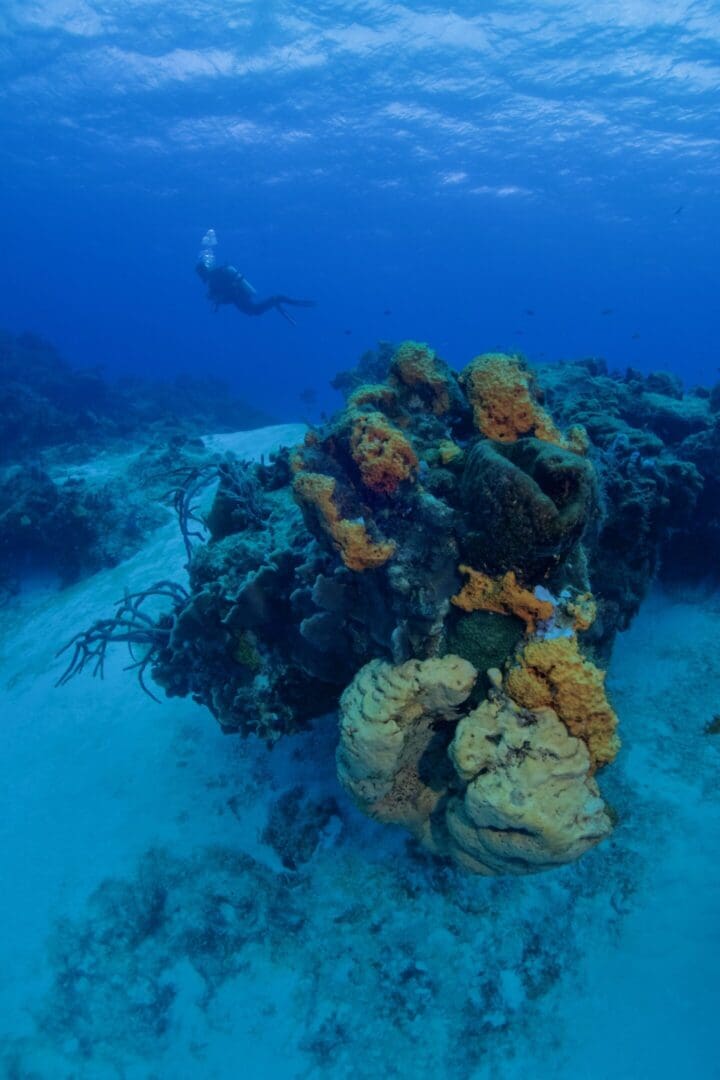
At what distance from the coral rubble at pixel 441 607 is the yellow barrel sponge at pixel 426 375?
0.05 feet

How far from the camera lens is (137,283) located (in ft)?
356

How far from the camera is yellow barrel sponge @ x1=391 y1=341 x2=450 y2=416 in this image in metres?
4.77

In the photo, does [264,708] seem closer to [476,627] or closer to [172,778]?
[172,778]

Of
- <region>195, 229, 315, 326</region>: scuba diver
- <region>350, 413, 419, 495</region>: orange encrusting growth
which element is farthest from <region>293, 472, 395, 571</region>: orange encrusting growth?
<region>195, 229, 315, 326</region>: scuba diver

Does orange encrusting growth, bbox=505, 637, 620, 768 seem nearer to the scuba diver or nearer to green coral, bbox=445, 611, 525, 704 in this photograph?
green coral, bbox=445, 611, 525, 704

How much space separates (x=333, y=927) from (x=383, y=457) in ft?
13.5

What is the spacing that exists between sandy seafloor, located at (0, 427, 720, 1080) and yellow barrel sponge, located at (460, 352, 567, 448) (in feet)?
11.0

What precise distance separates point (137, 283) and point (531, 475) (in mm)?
124922

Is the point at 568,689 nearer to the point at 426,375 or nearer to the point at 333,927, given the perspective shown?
the point at 426,375

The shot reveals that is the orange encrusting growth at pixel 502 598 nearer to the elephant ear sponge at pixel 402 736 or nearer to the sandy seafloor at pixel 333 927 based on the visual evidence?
the elephant ear sponge at pixel 402 736

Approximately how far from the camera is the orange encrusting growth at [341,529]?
3.79 meters

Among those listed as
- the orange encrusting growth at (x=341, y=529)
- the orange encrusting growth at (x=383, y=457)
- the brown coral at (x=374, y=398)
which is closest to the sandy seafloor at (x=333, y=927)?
the orange encrusting growth at (x=341, y=529)

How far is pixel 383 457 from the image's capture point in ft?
12.7

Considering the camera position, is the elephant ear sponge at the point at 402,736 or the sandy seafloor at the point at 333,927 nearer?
the elephant ear sponge at the point at 402,736
